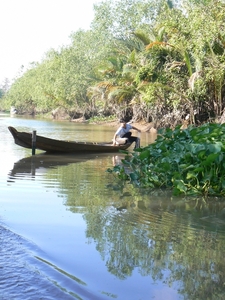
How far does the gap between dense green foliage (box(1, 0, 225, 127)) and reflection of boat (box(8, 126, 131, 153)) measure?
340 inches

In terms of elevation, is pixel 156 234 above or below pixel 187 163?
below

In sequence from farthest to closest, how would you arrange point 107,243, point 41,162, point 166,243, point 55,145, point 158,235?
point 55,145 < point 41,162 < point 158,235 < point 166,243 < point 107,243

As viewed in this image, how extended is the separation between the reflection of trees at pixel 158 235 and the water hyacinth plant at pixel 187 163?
383 millimetres

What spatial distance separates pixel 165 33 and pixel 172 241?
74.9 ft

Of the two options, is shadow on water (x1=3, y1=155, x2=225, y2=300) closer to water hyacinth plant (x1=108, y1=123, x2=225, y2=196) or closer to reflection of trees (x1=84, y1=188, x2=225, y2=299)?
reflection of trees (x1=84, y1=188, x2=225, y2=299)

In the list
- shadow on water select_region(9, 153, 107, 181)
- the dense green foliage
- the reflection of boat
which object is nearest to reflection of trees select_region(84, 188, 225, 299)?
shadow on water select_region(9, 153, 107, 181)

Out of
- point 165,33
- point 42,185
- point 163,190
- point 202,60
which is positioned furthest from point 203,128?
point 165,33

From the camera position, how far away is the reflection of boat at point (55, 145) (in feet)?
47.5

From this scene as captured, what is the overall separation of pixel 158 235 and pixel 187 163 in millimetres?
2720

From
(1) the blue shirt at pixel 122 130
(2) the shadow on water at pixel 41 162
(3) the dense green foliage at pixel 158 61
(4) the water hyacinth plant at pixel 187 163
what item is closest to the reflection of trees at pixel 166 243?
(4) the water hyacinth plant at pixel 187 163

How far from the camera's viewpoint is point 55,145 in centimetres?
1480

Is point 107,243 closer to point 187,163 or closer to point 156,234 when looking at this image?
point 156,234

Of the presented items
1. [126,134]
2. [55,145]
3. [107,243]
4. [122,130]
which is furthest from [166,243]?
[126,134]

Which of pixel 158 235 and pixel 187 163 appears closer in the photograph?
pixel 158 235
